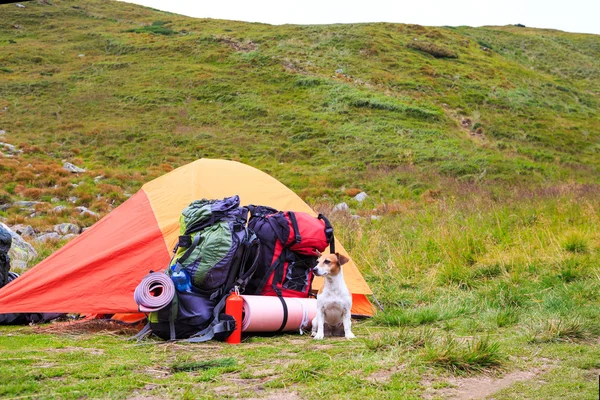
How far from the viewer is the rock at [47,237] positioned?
11773mm

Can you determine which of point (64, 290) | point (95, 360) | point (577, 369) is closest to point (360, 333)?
point (577, 369)

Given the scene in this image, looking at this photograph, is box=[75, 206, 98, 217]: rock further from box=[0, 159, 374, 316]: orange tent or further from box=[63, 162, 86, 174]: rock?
box=[0, 159, 374, 316]: orange tent

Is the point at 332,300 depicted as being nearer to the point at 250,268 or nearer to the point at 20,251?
the point at 250,268

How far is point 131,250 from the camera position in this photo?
6.86m

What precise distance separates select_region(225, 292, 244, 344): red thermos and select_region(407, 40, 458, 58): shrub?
1588 inches

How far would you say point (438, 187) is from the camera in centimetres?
2025

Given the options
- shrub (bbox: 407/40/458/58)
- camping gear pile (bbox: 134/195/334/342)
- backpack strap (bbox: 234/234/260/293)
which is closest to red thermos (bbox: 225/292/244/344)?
camping gear pile (bbox: 134/195/334/342)

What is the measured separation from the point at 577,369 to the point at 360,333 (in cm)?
248

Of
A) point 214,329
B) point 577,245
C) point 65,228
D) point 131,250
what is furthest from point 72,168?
point 577,245

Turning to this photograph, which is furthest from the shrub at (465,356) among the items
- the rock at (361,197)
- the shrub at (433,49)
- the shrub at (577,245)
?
the shrub at (433,49)

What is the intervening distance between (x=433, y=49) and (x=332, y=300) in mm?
40523

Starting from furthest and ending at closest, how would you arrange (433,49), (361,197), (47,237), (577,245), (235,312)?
(433,49) < (361,197) < (47,237) < (577,245) < (235,312)

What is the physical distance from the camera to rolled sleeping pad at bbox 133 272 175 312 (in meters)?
5.43

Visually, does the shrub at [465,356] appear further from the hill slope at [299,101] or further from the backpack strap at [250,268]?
the hill slope at [299,101]
